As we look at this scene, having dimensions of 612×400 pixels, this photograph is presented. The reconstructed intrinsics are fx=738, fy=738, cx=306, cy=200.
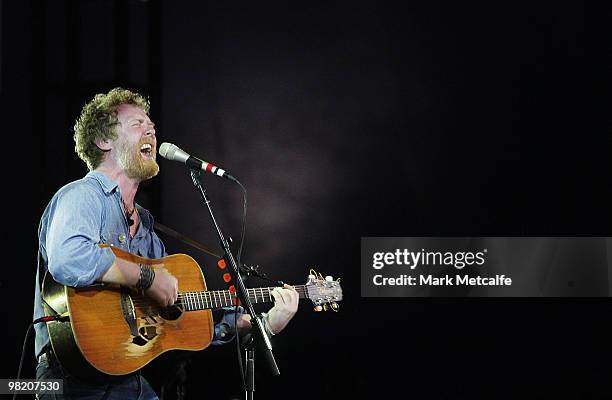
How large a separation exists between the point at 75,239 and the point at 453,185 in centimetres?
243

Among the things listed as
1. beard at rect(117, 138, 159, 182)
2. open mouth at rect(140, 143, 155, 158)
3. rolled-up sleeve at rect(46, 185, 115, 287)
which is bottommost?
rolled-up sleeve at rect(46, 185, 115, 287)

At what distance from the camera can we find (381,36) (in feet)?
15.4

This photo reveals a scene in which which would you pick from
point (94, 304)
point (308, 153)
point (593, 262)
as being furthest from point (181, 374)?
point (593, 262)

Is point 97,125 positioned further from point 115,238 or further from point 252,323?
point 252,323

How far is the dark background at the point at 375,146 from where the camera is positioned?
451 centimetres

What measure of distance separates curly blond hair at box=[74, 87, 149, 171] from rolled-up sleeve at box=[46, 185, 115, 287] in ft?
1.22

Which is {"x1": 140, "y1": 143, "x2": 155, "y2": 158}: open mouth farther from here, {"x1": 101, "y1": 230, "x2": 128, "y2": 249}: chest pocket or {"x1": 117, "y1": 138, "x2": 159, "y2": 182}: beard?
{"x1": 101, "y1": 230, "x2": 128, "y2": 249}: chest pocket

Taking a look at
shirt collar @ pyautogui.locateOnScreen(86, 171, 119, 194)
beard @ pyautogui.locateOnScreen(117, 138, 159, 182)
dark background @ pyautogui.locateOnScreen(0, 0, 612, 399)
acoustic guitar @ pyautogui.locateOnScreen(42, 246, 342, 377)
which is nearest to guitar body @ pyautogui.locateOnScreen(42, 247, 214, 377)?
acoustic guitar @ pyautogui.locateOnScreen(42, 246, 342, 377)

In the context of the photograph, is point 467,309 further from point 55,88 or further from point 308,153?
point 55,88

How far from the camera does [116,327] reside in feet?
10.9

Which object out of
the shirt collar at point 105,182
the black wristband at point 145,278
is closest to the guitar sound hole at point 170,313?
the black wristband at point 145,278

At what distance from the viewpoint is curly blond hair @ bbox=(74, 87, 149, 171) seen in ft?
12.5

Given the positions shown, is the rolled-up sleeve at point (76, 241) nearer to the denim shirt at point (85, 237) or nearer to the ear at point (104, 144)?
the denim shirt at point (85, 237)

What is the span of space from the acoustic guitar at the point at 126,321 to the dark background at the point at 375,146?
880mm
